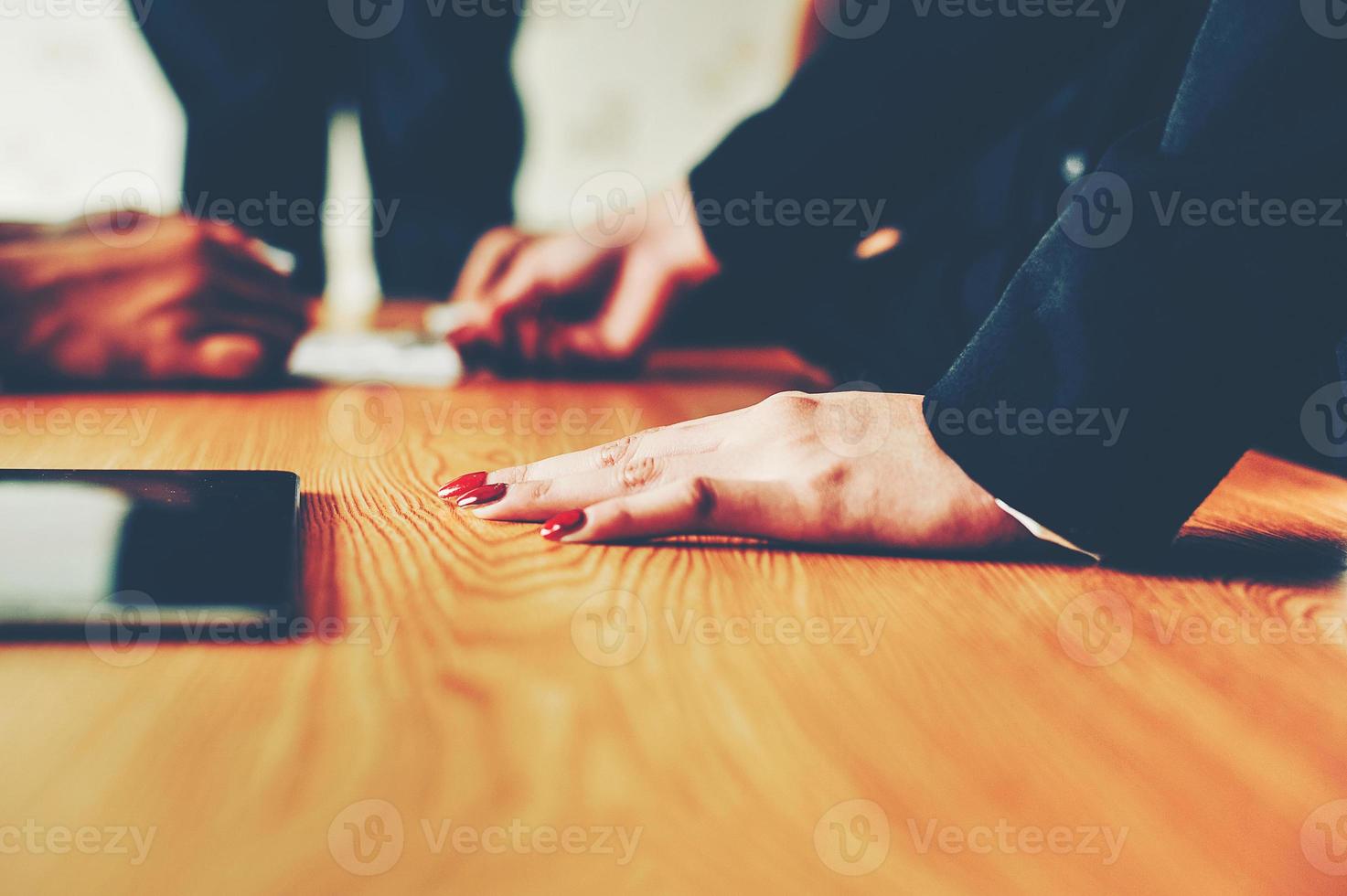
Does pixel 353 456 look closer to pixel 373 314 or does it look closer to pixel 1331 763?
pixel 1331 763

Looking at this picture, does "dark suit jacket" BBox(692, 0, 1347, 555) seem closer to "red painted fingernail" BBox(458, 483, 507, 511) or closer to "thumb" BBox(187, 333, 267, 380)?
"red painted fingernail" BBox(458, 483, 507, 511)

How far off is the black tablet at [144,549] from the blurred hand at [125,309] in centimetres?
52

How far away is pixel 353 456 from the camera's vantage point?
773 mm

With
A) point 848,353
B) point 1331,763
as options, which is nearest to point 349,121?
point 848,353

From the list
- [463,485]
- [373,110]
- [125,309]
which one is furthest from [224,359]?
[373,110]

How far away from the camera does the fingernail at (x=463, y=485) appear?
656mm

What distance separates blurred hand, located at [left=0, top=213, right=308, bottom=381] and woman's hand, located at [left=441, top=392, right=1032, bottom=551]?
1.85ft

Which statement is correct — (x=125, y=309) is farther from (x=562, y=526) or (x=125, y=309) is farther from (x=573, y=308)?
(x=562, y=526)

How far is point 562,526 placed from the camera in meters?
0.58

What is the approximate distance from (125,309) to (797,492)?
0.85 meters

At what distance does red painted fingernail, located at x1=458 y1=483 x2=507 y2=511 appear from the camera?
64 cm

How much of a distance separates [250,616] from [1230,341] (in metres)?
0.54

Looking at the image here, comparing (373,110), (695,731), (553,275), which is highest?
(373,110)

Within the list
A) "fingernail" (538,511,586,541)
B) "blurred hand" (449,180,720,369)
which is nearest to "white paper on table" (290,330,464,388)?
"blurred hand" (449,180,720,369)
